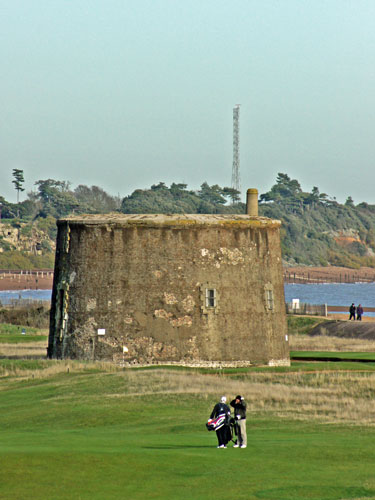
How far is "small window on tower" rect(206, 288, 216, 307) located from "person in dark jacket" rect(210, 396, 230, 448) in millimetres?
20865

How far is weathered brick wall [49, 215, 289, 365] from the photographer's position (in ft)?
138

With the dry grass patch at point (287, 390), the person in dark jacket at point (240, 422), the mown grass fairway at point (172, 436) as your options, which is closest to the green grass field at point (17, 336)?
the mown grass fairway at point (172, 436)

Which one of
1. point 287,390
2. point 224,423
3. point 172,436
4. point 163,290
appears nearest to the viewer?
point 224,423

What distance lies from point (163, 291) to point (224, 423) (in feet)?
68.5

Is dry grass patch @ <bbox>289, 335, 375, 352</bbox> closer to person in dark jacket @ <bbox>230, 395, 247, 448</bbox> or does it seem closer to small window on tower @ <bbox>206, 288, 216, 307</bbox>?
small window on tower @ <bbox>206, 288, 216, 307</bbox>

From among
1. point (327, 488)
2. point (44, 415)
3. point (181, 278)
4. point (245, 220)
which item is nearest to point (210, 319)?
point (181, 278)

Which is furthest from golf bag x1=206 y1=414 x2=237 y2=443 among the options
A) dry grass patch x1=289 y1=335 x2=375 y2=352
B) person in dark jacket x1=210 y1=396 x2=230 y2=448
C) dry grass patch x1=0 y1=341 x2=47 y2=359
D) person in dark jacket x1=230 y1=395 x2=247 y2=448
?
dry grass patch x1=289 y1=335 x2=375 y2=352

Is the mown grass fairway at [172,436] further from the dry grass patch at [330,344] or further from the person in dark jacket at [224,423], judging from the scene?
the dry grass patch at [330,344]

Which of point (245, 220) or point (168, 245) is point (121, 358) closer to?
point (168, 245)

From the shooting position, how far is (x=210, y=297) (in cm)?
4231

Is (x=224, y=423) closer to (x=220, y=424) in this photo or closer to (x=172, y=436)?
(x=220, y=424)

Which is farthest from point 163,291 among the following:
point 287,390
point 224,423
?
point 224,423

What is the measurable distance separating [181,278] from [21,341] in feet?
77.1

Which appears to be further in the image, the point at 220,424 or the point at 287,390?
the point at 287,390
